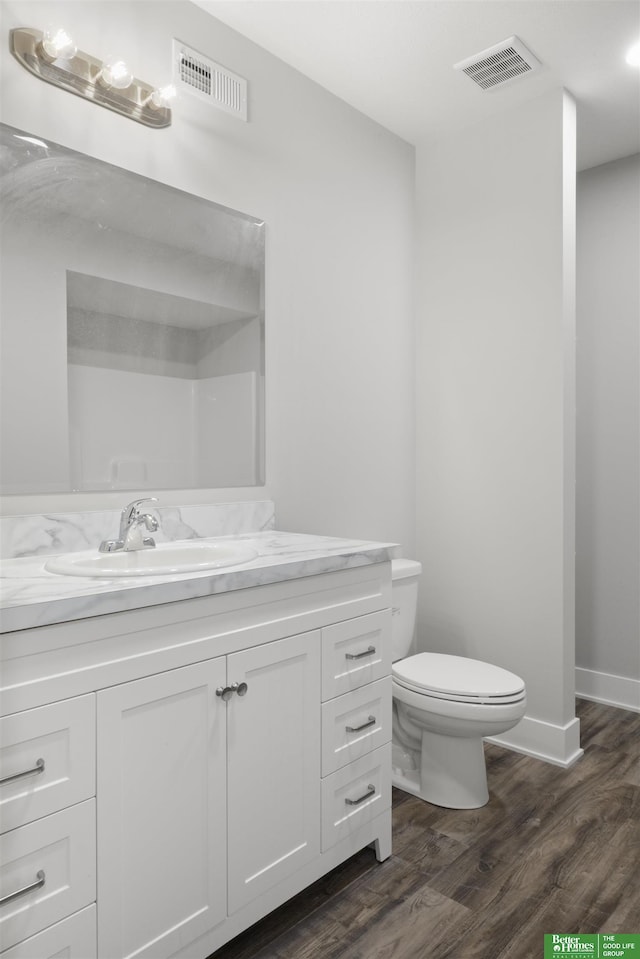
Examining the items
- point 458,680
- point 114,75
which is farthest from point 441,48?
point 458,680

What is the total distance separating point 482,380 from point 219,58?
4.97 ft

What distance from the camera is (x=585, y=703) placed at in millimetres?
2955

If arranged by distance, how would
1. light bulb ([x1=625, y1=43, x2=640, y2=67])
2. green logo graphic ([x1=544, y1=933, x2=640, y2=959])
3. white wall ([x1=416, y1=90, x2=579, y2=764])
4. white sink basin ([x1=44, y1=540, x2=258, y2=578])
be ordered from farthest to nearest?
1. white wall ([x1=416, y1=90, x2=579, y2=764])
2. light bulb ([x1=625, y1=43, x2=640, y2=67])
3. green logo graphic ([x1=544, y1=933, x2=640, y2=959])
4. white sink basin ([x1=44, y1=540, x2=258, y2=578])

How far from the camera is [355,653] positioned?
1.63 metres

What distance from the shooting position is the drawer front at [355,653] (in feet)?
5.10

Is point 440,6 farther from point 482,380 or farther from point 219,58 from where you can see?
point 482,380

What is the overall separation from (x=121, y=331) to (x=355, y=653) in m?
1.08

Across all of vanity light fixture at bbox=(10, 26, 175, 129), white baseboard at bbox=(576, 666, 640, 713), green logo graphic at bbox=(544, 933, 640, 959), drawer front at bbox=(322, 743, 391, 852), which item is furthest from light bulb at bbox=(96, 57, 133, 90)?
white baseboard at bbox=(576, 666, 640, 713)

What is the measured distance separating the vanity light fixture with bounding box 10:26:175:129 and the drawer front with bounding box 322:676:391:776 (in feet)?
5.46

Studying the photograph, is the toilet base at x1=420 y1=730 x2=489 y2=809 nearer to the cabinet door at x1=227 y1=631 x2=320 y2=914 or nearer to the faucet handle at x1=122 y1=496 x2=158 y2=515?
the cabinet door at x1=227 y1=631 x2=320 y2=914

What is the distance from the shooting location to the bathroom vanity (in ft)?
3.35

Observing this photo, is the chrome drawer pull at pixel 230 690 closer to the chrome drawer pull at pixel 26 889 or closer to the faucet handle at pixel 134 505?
the chrome drawer pull at pixel 26 889

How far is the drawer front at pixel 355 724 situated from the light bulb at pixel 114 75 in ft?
5.48

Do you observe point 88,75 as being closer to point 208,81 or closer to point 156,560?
point 208,81
